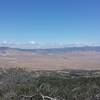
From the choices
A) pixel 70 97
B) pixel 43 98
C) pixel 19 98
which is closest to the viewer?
pixel 43 98

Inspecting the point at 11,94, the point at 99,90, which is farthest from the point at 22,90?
the point at 99,90

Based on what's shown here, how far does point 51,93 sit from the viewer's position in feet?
62.2

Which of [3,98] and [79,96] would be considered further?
[79,96]

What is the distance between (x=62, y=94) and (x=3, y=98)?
4.66m

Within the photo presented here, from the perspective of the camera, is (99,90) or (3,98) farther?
(99,90)

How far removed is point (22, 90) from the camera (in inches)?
763

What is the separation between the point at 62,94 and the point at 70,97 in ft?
2.95

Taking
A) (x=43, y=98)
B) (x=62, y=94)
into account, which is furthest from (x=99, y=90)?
(x=43, y=98)

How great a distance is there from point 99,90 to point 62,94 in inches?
114

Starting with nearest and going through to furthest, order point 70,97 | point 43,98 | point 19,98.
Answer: point 43,98, point 19,98, point 70,97

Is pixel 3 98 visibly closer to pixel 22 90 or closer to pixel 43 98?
pixel 22 90

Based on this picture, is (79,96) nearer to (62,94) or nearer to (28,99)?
(62,94)

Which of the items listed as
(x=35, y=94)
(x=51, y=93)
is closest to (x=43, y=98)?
(x=35, y=94)

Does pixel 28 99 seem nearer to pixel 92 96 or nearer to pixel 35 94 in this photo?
pixel 35 94
